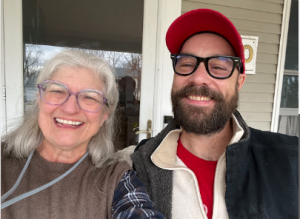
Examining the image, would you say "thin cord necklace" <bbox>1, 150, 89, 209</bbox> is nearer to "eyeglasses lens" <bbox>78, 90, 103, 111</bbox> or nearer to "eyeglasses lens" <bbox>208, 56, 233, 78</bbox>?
"eyeglasses lens" <bbox>78, 90, 103, 111</bbox>

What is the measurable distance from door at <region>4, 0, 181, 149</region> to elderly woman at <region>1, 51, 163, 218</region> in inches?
33.8

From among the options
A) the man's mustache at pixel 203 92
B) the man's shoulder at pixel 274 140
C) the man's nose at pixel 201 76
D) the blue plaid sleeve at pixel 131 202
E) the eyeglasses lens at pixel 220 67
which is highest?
the eyeglasses lens at pixel 220 67

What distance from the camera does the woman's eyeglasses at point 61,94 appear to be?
40.1 inches

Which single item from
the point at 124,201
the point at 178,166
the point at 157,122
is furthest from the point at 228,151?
the point at 157,122

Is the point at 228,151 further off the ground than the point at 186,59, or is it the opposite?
the point at 186,59

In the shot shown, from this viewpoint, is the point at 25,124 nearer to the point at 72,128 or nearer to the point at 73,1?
the point at 72,128

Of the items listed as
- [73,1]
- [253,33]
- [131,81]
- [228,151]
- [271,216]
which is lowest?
[271,216]

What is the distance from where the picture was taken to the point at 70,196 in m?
0.93

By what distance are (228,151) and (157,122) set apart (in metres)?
1.10

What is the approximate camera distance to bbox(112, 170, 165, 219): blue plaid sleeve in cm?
87

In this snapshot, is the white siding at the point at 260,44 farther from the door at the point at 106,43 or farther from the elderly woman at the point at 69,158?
the elderly woman at the point at 69,158

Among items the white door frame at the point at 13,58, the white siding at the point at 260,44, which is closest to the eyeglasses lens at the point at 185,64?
the white siding at the point at 260,44

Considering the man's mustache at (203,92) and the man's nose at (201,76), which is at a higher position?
the man's nose at (201,76)

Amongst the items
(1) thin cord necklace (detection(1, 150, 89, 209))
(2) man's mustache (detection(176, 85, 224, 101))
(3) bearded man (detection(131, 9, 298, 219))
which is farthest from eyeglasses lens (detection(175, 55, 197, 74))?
(1) thin cord necklace (detection(1, 150, 89, 209))
